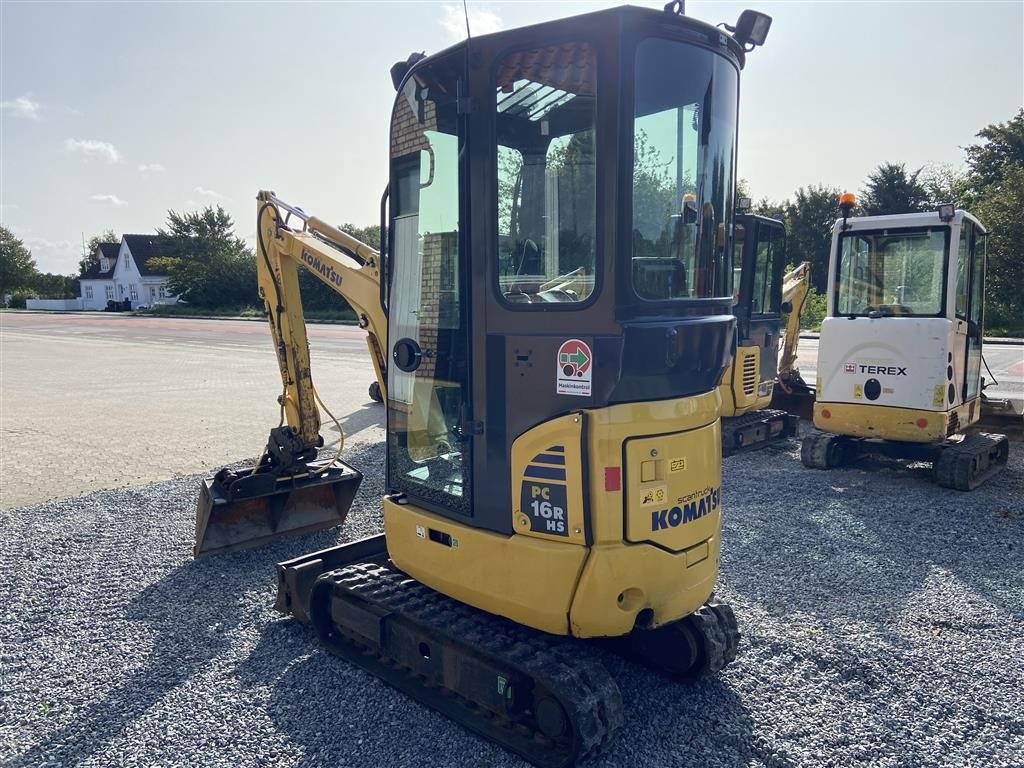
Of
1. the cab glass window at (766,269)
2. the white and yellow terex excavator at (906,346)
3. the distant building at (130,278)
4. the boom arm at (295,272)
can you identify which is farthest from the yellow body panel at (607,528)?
the distant building at (130,278)

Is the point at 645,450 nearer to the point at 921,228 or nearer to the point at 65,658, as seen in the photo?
the point at 65,658

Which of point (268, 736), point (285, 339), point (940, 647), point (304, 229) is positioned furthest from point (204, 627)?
point (940, 647)

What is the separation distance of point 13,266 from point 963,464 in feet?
290

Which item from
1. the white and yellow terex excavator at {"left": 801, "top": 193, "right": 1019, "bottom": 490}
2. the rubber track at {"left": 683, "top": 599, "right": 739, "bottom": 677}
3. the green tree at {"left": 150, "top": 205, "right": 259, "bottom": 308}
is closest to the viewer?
the rubber track at {"left": 683, "top": 599, "right": 739, "bottom": 677}

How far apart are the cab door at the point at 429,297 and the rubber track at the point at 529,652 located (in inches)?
19.5

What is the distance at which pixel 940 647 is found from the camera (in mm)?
4289

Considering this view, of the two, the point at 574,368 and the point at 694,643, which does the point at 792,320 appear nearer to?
the point at 694,643

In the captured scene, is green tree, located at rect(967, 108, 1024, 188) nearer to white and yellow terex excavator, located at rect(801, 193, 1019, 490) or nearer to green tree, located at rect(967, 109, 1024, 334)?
green tree, located at rect(967, 109, 1024, 334)

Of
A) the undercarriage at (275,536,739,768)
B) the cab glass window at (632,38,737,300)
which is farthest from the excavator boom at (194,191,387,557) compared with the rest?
the cab glass window at (632,38,737,300)

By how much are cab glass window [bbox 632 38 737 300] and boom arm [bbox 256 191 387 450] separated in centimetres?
263

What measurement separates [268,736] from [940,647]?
3.64 m

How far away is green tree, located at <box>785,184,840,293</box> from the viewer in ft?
124

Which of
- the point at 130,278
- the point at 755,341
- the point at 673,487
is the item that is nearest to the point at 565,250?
the point at 673,487

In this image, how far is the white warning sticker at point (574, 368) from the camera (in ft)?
10.2
